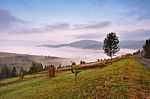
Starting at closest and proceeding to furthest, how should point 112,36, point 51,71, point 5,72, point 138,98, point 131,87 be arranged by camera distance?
point 138,98, point 131,87, point 51,71, point 112,36, point 5,72

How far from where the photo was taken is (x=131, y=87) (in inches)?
1155

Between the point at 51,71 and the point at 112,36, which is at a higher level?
the point at 112,36

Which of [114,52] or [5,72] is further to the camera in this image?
[5,72]

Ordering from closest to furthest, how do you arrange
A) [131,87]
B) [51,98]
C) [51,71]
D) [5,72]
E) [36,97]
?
[131,87]
[51,98]
[36,97]
[51,71]
[5,72]

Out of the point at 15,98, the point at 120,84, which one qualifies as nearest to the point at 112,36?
the point at 15,98

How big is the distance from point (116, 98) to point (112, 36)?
8720 cm

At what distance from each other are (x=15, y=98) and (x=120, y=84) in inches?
786

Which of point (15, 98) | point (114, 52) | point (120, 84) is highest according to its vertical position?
point (114, 52)

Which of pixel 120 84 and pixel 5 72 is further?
pixel 5 72

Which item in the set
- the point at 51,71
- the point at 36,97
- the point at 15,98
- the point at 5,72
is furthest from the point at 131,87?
the point at 5,72

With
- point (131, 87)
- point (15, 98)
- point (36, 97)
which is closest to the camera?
point (131, 87)

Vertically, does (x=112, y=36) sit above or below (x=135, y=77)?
above

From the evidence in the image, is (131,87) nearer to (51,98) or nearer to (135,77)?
(135,77)

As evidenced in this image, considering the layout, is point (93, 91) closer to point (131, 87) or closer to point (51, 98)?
point (131, 87)
